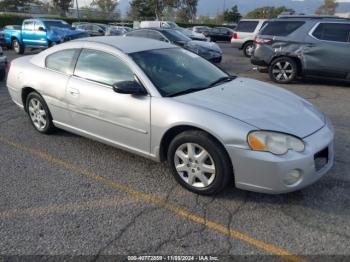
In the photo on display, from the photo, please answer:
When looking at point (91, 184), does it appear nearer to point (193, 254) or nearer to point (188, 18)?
point (193, 254)

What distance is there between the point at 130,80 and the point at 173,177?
1.18 metres

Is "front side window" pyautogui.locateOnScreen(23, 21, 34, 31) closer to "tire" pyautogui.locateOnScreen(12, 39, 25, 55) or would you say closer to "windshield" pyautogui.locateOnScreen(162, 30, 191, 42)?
"tire" pyautogui.locateOnScreen(12, 39, 25, 55)

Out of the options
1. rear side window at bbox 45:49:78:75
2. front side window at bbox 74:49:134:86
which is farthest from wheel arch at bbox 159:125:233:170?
rear side window at bbox 45:49:78:75

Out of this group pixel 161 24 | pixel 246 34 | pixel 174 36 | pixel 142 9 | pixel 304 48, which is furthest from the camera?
pixel 142 9

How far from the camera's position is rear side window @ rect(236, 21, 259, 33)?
1684 centimetres

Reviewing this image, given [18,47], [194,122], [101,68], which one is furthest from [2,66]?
[18,47]

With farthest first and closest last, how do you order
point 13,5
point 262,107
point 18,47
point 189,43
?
1. point 13,5
2. point 18,47
3. point 189,43
4. point 262,107

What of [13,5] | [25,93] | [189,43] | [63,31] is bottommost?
[25,93]

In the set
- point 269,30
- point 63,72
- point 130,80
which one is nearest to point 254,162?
point 130,80

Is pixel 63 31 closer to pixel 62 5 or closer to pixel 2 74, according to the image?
pixel 2 74

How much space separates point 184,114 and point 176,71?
90cm

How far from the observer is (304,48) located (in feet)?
29.0

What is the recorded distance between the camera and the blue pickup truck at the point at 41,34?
16.2 metres

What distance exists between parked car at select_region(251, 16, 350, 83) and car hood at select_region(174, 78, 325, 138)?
512 centimetres
